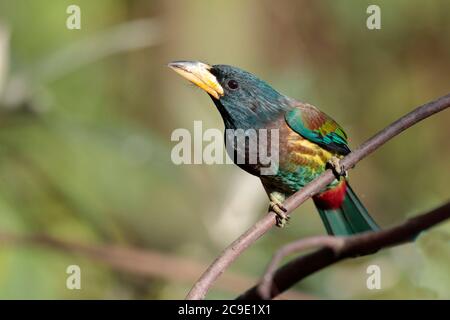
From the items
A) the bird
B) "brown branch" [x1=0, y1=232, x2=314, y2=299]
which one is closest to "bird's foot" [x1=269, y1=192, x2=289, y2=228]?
the bird

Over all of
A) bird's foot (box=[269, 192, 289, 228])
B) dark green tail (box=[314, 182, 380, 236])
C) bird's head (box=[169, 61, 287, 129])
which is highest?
bird's head (box=[169, 61, 287, 129])

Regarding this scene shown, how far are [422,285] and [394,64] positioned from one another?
2.49m

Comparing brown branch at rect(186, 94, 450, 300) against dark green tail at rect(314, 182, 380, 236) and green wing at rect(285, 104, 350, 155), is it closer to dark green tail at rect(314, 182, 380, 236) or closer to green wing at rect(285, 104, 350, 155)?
green wing at rect(285, 104, 350, 155)

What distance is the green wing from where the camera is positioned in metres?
2.45

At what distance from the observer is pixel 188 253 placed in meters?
3.09

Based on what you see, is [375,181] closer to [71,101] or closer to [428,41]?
[428,41]

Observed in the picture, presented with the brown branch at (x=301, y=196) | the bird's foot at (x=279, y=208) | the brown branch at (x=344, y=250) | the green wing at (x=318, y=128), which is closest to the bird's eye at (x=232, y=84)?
the green wing at (x=318, y=128)

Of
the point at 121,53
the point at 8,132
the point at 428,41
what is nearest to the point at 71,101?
the point at 121,53

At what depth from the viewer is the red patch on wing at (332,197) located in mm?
2639

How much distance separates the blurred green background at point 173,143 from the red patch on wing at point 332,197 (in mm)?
290

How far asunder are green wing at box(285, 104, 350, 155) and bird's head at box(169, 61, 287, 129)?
0.07 m

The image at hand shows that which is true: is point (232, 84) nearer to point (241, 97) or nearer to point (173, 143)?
point (241, 97)

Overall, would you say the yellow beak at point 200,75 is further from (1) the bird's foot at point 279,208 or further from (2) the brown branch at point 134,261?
(2) the brown branch at point 134,261
